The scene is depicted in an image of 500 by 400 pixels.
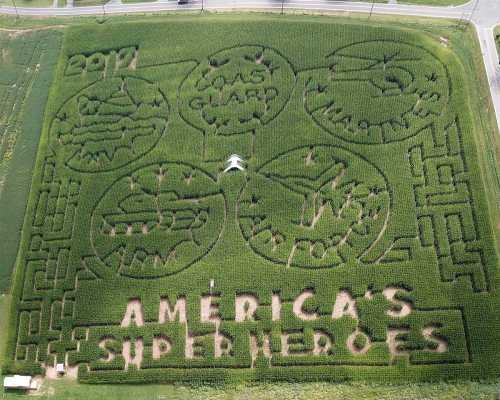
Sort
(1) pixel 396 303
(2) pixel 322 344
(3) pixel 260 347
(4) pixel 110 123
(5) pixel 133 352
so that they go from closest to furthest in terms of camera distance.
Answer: (2) pixel 322 344, (3) pixel 260 347, (1) pixel 396 303, (5) pixel 133 352, (4) pixel 110 123

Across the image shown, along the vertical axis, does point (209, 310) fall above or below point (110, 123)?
below

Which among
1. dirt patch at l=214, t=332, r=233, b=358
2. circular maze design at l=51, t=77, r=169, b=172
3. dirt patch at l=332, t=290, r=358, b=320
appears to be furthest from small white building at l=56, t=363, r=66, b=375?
dirt patch at l=332, t=290, r=358, b=320

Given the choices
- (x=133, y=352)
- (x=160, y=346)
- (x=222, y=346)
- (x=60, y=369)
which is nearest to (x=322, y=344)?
(x=222, y=346)

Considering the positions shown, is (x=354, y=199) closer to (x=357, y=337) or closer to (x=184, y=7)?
(x=357, y=337)

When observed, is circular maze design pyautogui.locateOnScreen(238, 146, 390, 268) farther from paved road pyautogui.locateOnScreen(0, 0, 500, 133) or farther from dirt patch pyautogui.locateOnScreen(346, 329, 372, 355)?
paved road pyautogui.locateOnScreen(0, 0, 500, 133)

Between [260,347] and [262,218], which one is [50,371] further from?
[262,218]

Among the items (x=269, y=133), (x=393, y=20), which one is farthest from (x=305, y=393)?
(x=393, y=20)
